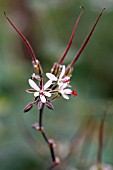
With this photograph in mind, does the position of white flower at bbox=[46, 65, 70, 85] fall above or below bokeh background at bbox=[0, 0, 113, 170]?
below

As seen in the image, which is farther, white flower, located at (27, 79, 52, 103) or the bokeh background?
the bokeh background

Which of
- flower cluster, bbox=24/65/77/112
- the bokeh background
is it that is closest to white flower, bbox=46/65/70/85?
flower cluster, bbox=24/65/77/112

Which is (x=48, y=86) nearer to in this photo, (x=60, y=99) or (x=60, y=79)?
(x=60, y=79)

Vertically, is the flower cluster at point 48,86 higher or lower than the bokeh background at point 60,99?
lower

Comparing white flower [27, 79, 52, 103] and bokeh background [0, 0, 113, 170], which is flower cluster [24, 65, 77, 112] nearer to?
white flower [27, 79, 52, 103]

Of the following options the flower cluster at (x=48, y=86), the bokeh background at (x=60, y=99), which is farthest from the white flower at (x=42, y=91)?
the bokeh background at (x=60, y=99)

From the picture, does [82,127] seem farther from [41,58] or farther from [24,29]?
[24,29]

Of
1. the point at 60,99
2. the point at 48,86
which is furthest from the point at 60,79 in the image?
the point at 60,99

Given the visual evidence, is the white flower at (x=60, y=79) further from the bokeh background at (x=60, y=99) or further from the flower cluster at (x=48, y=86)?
the bokeh background at (x=60, y=99)
